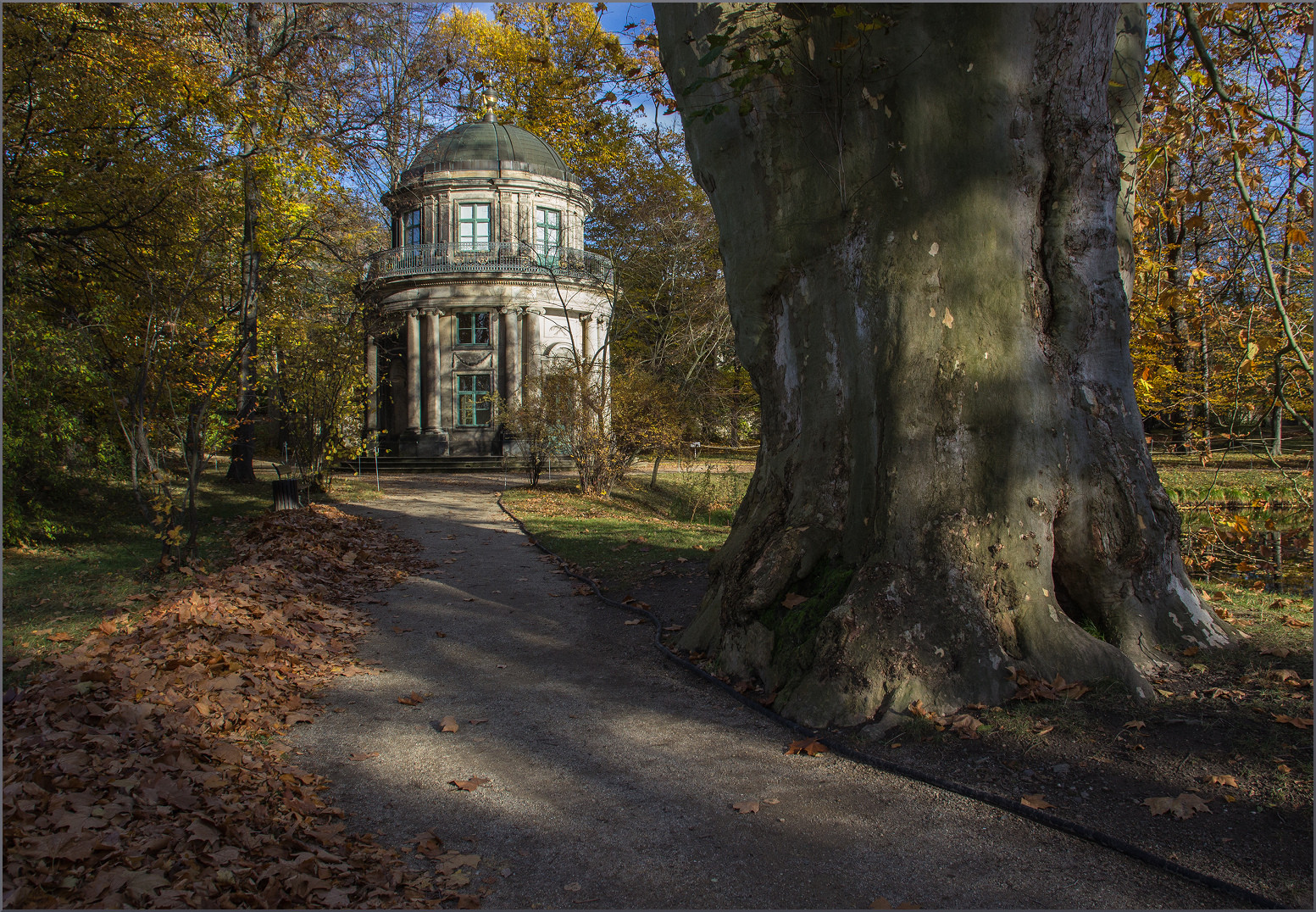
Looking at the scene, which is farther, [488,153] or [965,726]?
[488,153]

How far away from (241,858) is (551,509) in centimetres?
1299

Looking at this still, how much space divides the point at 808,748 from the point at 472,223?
29.8m

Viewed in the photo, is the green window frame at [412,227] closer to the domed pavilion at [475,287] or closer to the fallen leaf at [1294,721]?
the domed pavilion at [475,287]

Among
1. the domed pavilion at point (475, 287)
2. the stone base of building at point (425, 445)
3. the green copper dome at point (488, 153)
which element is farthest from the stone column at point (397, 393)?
the green copper dome at point (488, 153)

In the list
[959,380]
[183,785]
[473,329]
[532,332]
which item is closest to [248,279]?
[183,785]

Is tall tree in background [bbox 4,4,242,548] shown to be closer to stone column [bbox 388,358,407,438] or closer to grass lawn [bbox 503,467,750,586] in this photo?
grass lawn [bbox 503,467,750,586]

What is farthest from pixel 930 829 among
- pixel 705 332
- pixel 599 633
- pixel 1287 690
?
pixel 705 332

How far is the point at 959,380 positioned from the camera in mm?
4738

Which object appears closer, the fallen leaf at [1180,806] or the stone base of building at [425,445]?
the fallen leaf at [1180,806]

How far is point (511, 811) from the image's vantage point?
3.55 metres

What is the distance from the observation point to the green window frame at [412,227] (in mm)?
31312

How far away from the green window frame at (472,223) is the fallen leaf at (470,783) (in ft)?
95.4

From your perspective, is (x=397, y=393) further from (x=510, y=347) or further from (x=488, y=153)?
(x=488, y=153)

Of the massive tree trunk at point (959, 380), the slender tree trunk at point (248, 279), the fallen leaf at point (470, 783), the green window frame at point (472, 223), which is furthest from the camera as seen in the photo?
the green window frame at point (472, 223)
